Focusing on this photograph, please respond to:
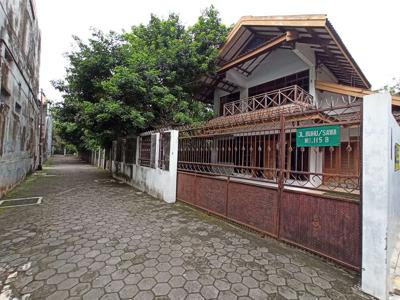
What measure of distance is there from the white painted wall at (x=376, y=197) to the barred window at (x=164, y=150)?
16.3 feet

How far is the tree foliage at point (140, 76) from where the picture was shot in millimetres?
7668

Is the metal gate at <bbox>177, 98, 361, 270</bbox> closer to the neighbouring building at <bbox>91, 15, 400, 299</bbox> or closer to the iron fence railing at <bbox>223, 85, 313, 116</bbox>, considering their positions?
the neighbouring building at <bbox>91, 15, 400, 299</bbox>

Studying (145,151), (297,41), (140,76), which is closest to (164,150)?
(145,151)

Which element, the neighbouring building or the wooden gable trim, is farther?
the wooden gable trim

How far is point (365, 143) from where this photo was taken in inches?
99.4

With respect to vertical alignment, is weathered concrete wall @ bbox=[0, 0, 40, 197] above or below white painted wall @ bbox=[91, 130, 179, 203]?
above

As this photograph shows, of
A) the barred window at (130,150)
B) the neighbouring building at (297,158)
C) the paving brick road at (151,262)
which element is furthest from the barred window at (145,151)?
the paving brick road at (151,262)

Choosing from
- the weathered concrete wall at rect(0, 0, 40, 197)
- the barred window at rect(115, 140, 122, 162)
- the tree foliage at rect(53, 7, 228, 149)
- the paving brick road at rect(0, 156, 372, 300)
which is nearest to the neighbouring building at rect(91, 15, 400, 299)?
the barred window at rect(115, 140, 122, 162)

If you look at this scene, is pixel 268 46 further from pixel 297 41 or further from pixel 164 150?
pixel 164 150

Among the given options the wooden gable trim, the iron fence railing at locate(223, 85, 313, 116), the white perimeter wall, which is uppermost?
the wooden gable trim

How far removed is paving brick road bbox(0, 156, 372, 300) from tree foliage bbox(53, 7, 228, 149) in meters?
4.43

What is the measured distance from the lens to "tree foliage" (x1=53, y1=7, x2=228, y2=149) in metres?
7.67

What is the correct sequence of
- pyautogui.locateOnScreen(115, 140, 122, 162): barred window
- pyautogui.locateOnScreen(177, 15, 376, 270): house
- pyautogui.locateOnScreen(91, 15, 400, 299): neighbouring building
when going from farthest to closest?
pyautogui.locateOnScreen(115, 140, 122, 162): barred window, pyautogui.locateOnScreen(177, 15, 376, 270): house, pyautogui.locateOnScreen(91, 15, 400, 299): neighbouring building

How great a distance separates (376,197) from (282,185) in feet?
4.45
